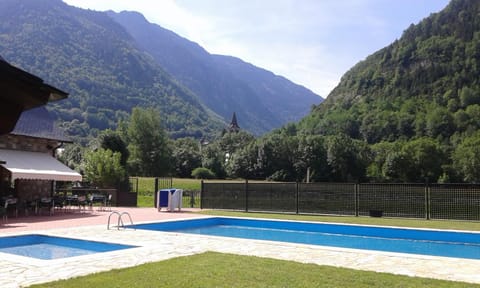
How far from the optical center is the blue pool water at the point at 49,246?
9.33 metres

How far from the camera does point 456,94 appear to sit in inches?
3568

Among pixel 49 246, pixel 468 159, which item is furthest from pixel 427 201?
pixel 468 159

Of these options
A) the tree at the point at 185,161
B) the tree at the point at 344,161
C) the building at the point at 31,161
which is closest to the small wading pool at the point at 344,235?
the building at the point at 31,161

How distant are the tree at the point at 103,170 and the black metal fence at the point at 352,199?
7.23 metres

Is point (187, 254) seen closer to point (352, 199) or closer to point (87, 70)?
point (352, 199)

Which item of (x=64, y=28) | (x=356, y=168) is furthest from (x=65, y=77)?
(x=356, y=168)

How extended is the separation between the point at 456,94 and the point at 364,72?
25.3 metres

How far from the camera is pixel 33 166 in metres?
Result: 16.3

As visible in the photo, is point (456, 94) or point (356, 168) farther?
point (456, 94)

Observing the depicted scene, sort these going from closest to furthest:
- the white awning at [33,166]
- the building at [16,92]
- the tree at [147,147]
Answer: the building at [16,92] → the white awning at [33,166] → the tree at [147,147]

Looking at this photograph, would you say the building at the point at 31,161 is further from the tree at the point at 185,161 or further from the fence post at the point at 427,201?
the tree at the point at 185,161

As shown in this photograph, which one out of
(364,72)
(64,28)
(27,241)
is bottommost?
(27,241)

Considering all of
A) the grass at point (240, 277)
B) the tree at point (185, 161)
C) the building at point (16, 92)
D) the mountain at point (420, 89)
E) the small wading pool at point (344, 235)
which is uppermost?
the mountain at point (420, 89)

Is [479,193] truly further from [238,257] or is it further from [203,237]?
[238,257]
